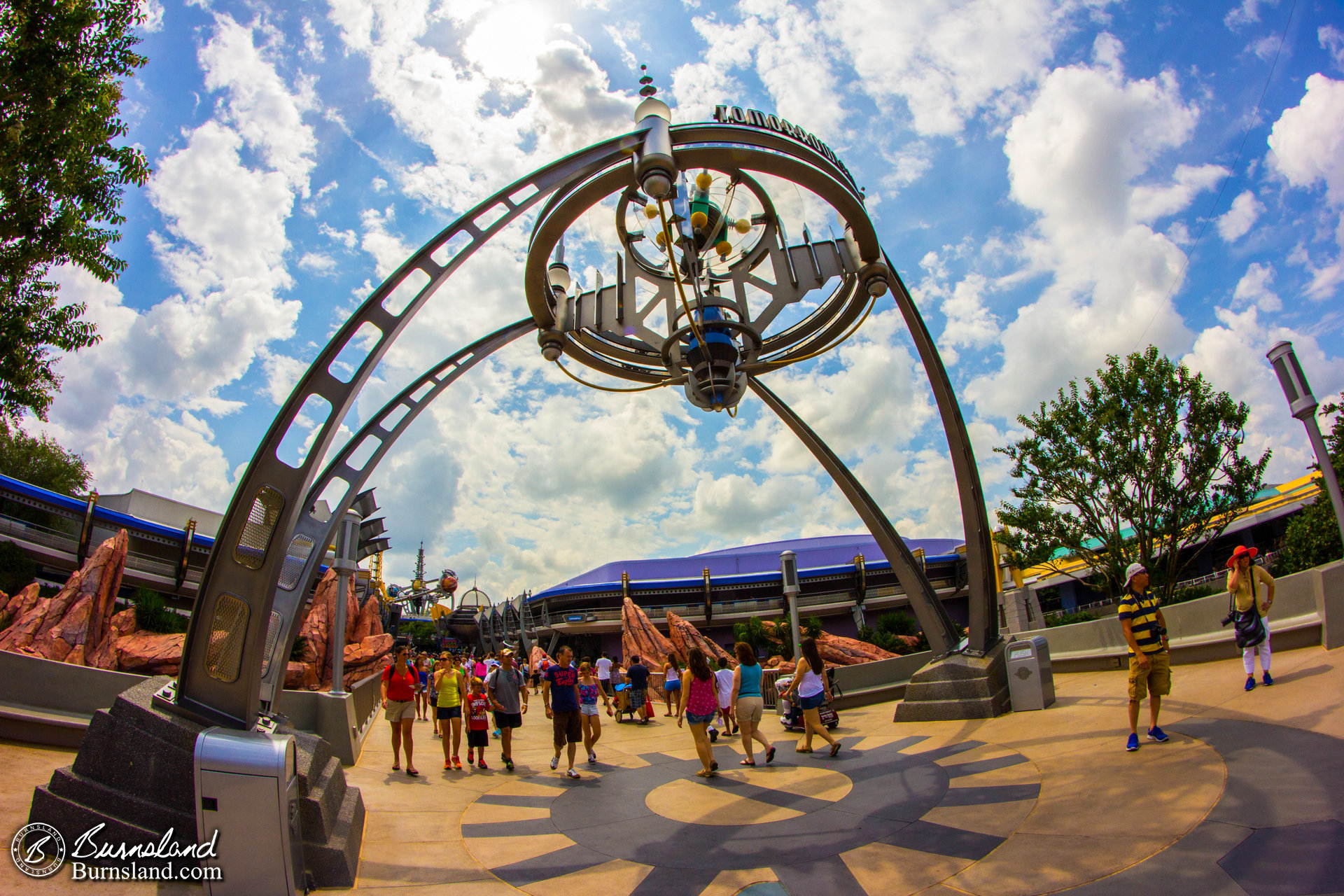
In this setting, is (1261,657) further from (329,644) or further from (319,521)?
(329,644)

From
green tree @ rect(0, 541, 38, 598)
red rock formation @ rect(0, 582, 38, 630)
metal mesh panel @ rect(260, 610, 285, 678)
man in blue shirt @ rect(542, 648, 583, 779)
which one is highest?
green tree @ rect(0, 541, 38, 598)

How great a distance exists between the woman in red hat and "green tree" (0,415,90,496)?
50611 millimetres

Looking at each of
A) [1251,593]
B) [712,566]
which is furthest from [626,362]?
[712,566]

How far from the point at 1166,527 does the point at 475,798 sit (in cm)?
2044

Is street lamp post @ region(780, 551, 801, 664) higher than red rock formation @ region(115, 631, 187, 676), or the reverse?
street lamp post @ region(780, 551, 801, 664)

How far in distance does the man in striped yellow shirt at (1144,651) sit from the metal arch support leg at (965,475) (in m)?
5.25

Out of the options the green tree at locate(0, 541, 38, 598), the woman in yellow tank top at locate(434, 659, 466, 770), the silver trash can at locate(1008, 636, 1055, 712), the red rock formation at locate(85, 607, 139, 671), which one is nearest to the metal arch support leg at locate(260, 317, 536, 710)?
the woman in yellow tank top at locate(434, 659, 466, 770)

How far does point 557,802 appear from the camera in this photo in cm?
714

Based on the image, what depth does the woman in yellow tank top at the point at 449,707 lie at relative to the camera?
30.2 ft

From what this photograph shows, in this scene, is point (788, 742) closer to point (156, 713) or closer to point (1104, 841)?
point (1104, 841)

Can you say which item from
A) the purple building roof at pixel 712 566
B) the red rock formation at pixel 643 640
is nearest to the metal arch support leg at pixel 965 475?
the red rock formation at pixel 643 640

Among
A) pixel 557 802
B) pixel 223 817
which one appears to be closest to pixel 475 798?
pixel 557 802

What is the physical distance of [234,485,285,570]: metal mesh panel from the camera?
5434mm

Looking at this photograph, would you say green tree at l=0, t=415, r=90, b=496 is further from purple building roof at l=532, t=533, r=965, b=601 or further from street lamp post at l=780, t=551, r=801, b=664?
street lamp post at l=780, t=551, r=801, b=664
